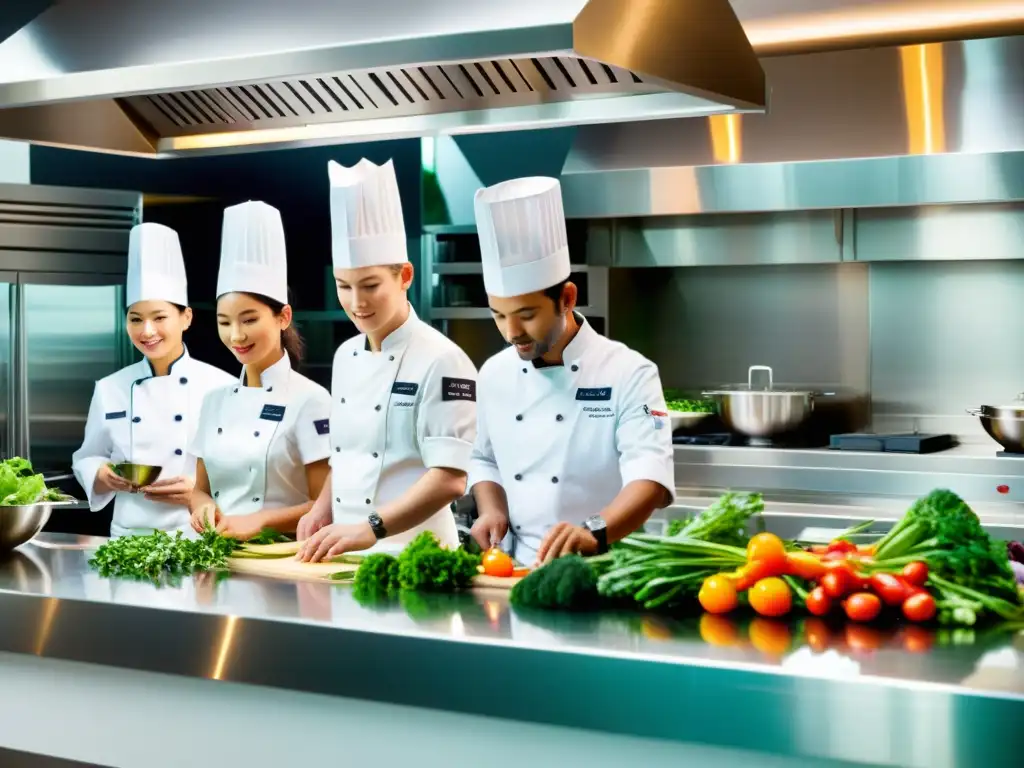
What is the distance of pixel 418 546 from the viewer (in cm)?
257

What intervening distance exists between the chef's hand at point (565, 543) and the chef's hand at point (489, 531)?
17.9 inches

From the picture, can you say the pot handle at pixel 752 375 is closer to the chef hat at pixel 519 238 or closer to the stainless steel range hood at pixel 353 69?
the chef hat at pixel 519 238

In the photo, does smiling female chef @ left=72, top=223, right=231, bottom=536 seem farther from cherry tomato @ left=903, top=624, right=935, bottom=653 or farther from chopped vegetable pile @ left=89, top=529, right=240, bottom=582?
cherry tomato @ left=903, top=624, right=935, bottom=653

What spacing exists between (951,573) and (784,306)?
11.1 feet

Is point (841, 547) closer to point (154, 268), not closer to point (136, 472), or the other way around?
point (136, 472)

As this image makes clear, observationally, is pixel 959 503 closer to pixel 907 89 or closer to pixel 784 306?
pixel 907 89

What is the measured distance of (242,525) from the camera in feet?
10.8

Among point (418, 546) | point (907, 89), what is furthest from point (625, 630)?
point (907, 89)

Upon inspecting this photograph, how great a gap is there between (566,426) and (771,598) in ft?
3.44

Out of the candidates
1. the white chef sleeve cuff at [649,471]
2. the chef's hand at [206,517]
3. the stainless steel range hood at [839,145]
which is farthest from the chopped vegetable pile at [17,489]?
the stainless steel range hood at [839,145]

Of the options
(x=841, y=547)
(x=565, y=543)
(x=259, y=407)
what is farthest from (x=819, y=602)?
(x=259, y=407)

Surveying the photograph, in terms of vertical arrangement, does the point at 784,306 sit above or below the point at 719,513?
above

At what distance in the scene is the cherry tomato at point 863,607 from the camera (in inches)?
84.7

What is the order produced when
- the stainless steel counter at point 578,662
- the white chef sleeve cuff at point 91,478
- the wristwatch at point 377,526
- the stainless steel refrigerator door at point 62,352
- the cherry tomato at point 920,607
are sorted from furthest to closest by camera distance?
the stainless steel refrigerator door at point 62,352 → the white chef sleeve cuff at point 91,478 → the wristwatch at point 377,526 → the cherry tomato at point 920,607 → the stainless steel counter at point 578,662
